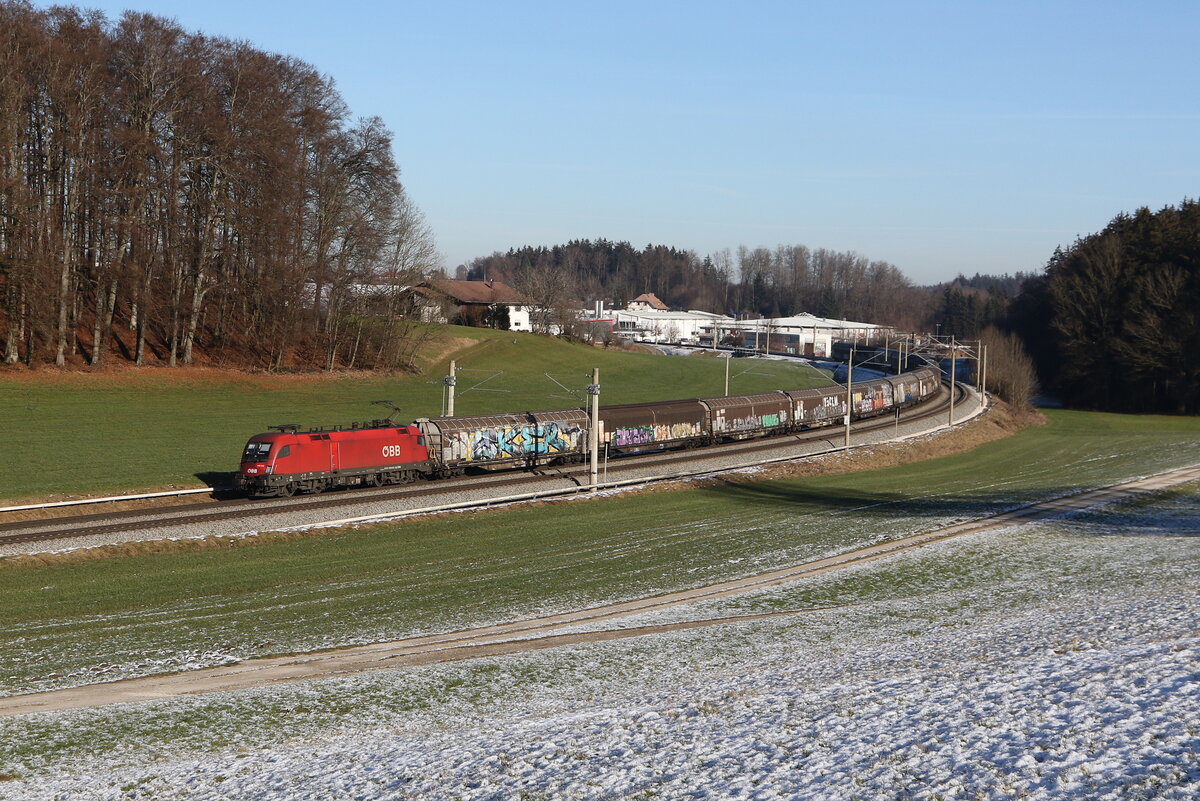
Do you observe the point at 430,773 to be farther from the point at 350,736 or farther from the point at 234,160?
the point at 234,160

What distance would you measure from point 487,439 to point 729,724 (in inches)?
1265

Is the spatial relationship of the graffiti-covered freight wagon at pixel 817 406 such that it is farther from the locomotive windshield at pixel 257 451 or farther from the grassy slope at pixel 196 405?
the locomotive windshield at pixel 257 451

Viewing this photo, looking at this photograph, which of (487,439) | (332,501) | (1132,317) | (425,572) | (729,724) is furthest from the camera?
(1132,317)

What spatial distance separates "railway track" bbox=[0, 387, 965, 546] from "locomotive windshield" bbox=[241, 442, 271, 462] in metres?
1.67

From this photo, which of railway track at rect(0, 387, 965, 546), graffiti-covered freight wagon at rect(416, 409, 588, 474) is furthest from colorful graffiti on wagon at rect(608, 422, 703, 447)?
graffiti-covered freight wagon at rect(416, 409, 588, 474)

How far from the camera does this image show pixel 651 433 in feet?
180

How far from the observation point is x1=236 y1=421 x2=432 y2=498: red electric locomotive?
1532 inches

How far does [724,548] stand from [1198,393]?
277ft

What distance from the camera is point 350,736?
15.9 m

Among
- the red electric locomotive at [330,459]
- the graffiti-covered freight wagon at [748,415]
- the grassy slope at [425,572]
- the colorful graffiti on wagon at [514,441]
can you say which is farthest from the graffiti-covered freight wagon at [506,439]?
the graffiti-covered freight wagon at [748,415]

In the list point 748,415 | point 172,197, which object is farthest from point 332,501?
point 172,197

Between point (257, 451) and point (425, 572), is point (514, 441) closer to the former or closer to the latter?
point (257, 451)

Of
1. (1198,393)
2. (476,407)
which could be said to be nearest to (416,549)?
(476,407)

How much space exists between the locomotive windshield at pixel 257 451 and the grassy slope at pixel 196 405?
3971mm
